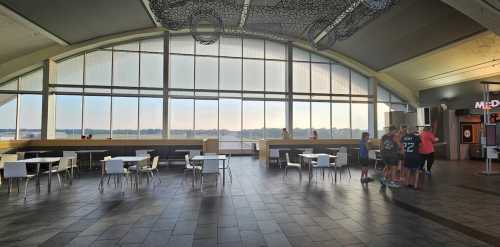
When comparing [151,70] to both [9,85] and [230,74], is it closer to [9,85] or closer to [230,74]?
[230,74]

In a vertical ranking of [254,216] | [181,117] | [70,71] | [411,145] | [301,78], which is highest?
[301,78]

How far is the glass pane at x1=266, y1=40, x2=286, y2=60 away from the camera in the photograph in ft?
50.6

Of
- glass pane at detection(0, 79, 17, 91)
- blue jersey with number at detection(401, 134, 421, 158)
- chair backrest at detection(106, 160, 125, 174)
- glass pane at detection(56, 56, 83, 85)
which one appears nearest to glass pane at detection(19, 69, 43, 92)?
glass pane at detection(0, 79, 17, 91)

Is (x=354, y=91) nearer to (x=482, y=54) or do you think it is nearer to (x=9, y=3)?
(x=482, y=54)

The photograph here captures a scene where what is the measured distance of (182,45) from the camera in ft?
47.6

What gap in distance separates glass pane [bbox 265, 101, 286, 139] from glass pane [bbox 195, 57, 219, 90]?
3.50 m

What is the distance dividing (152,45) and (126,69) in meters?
1.97

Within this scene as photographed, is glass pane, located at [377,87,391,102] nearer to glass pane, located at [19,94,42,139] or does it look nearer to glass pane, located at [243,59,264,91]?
glass pane, located at [243,59,264,91]

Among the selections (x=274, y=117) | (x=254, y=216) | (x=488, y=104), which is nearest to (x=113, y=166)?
(x=254, y=216)

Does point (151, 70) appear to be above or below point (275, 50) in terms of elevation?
below

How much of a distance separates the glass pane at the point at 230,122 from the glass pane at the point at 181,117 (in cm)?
172

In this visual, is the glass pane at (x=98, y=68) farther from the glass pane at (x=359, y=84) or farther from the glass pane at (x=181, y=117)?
the glass pane at (x=359, y=84)

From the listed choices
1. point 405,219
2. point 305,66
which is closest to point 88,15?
point 305,66

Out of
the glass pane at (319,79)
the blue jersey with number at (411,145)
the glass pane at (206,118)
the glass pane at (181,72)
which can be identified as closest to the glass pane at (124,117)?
the glass pane at (181,72)
